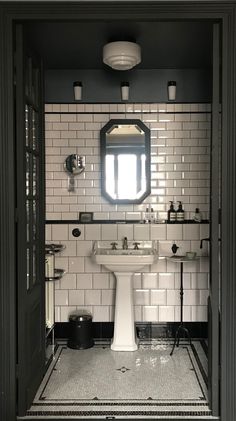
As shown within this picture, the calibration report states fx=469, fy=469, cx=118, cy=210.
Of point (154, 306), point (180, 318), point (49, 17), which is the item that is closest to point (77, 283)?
point (154, 306)

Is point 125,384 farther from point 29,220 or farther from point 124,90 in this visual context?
point 124,90

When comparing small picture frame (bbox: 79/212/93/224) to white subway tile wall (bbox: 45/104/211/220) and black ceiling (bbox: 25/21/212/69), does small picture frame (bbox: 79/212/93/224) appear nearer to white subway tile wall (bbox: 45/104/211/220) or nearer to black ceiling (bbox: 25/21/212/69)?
white subway tile wall (bbox: 45/104/211/220)

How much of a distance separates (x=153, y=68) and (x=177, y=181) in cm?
122

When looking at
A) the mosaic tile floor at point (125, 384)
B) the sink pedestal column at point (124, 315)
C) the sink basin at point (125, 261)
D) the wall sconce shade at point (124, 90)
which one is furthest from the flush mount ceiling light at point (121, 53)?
the mosaic tile floor at point (125, 384)

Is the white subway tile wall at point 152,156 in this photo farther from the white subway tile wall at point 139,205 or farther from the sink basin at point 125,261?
the sink basin at point 125,261

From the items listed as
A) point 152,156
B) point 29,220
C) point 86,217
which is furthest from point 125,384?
point 152,156

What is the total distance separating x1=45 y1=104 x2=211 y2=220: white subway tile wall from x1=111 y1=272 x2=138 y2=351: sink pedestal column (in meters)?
0.63

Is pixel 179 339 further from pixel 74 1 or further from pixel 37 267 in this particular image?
pixel 74 1

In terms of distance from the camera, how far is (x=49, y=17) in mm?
3184

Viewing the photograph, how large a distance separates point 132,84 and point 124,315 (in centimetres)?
242

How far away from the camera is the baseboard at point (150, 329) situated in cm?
512

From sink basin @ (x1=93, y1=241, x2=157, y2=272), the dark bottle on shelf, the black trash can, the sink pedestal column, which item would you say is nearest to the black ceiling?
the dark bottle on shelf

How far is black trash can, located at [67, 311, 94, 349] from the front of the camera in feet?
15.9

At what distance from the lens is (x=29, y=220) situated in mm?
3600
